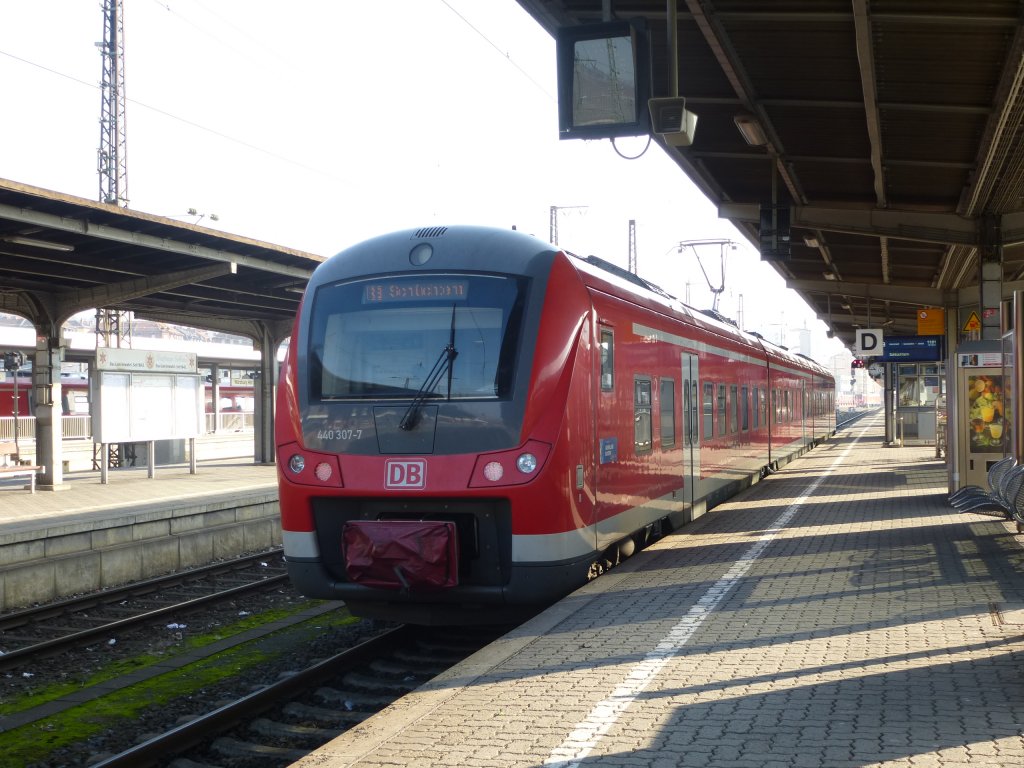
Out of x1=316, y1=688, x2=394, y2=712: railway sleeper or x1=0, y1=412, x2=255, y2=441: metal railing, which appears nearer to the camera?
x1=316, y1=688, x2=394, y2=712: railway sleeper

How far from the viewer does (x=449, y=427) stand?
739cm

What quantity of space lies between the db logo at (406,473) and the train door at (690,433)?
519cm

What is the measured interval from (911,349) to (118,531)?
54.1 ft

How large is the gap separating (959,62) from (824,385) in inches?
1208

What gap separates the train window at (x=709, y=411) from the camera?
13297 mm

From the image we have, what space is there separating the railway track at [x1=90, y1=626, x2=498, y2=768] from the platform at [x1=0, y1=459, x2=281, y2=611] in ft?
16.6

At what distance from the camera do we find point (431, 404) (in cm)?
750

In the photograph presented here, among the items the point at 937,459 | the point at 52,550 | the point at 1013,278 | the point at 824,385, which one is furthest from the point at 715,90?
the point at 824,385

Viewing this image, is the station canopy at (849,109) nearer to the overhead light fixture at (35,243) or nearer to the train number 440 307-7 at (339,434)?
the train number 440 307-7 at (339,434)

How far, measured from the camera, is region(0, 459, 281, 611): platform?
11.4 m

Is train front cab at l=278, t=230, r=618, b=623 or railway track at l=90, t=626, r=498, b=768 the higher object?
train front cab at l=278, t=230, r=618, b=623

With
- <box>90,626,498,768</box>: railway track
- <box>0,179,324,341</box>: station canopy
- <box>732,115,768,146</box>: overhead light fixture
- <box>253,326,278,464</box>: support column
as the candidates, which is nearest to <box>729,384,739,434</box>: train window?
<box>732,115,768,146</box>: overhead light fixture

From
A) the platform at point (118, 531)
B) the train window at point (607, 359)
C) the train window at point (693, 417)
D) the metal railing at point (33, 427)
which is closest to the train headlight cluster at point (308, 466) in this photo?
the train window at point (607, 359)

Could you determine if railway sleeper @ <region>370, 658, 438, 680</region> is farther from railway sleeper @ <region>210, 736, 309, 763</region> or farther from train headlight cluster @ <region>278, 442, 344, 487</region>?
railway sleeper @ <region>210, 736, 309, 763</region>
